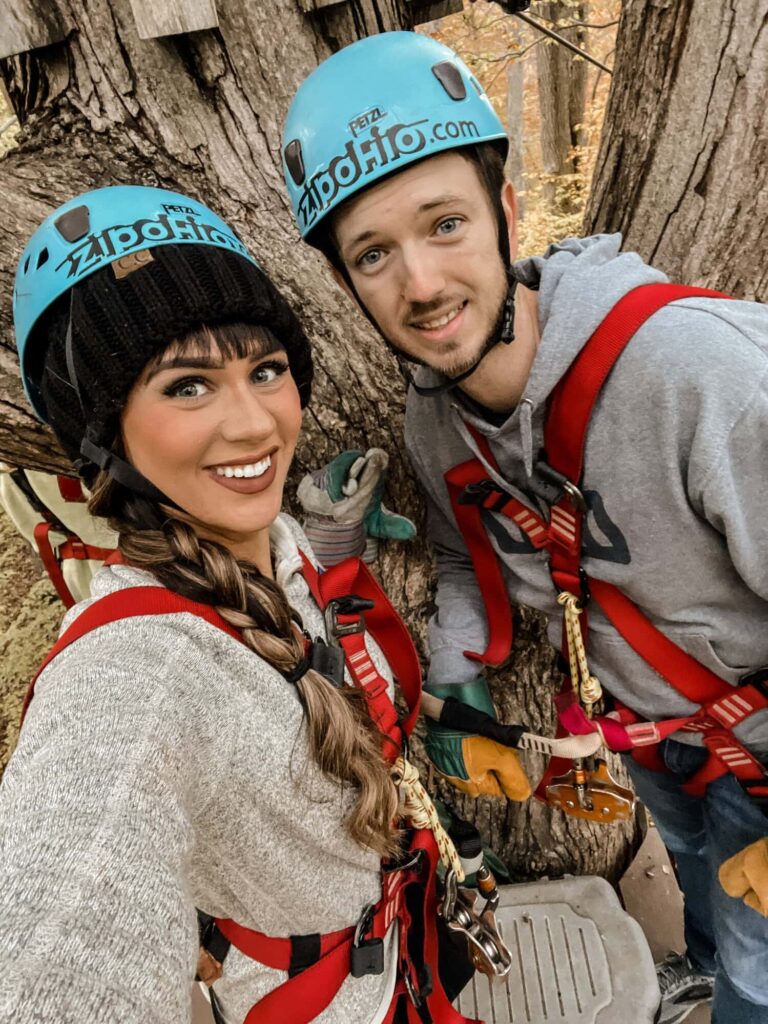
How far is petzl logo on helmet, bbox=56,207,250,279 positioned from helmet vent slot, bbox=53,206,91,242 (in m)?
0.03

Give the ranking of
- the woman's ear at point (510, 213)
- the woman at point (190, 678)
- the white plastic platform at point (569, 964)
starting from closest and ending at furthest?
the woman at point (190, 678), the woman's ear at point (510, 213), the white plastic platform at point (569, 964)

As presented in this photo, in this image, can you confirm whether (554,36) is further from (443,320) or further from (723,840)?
(723,840)

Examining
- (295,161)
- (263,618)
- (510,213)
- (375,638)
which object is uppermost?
(295,161)

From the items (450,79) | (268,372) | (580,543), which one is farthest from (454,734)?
(450,79)

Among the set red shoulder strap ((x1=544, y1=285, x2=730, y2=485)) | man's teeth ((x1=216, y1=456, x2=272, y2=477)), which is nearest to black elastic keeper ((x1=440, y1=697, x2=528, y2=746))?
red shoulder strap ((x1=544, y1=285, x2=730, y2=485))

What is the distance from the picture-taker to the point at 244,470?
143cm

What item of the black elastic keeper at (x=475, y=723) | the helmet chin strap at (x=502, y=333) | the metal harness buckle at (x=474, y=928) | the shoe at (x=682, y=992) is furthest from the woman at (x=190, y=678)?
the shoe at (x=682, y=992)

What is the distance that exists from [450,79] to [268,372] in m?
0.98

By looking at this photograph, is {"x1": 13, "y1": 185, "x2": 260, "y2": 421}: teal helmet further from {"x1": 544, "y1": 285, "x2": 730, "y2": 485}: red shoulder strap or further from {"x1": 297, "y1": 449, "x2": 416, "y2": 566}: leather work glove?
{"x1": 544, "y1": 285, "x2": 730, "y2": 485}: red shoulder strap

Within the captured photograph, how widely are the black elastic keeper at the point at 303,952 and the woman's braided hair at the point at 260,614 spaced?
30 centimetres

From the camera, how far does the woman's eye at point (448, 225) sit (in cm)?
169

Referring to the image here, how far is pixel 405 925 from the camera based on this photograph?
185 centimetres

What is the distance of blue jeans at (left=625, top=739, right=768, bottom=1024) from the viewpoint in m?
2.05

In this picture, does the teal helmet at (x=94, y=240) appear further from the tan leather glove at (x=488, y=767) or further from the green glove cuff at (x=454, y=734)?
the tan leather glove at (x=488, y=767)
